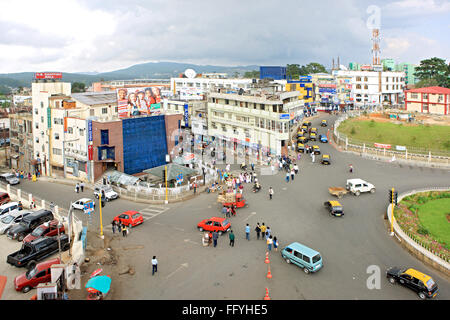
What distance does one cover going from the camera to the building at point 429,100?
244ft

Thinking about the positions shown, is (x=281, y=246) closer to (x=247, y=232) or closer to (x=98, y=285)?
(x=247, y=232)

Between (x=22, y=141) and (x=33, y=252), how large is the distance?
4237cm

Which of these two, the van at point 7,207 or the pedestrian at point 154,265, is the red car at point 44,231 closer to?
the van at point 7,207

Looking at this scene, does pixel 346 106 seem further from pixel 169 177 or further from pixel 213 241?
pixel 213 241

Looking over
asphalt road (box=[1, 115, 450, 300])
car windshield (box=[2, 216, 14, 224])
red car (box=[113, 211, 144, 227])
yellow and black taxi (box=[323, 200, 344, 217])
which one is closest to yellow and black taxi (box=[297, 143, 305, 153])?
asphalt road (box=[1, 115, 450, 300])

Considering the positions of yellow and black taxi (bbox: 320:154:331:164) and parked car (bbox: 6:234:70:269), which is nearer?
parked car (bbox: 6:234:70:269)

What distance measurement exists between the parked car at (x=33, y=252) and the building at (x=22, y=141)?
3658 centimetres

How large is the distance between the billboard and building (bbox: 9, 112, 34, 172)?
17.8 meters

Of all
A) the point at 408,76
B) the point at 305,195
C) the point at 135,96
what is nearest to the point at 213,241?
the point at 305,195

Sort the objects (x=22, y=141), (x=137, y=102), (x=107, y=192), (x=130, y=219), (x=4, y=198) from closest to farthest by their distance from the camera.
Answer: (x=130, y=219), (x=107, y=192), (x=4, y=198), (x=137, y=102), (x=22, y=141)

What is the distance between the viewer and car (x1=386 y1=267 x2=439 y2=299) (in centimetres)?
1875

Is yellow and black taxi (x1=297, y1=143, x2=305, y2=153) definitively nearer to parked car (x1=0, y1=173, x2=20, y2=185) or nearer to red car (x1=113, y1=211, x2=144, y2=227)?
red car (x1=113, y1=211, x2=144, y2=227)

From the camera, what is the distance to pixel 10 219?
106 ft

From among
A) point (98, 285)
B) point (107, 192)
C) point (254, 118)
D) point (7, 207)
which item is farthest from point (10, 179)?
point (98, 285)
